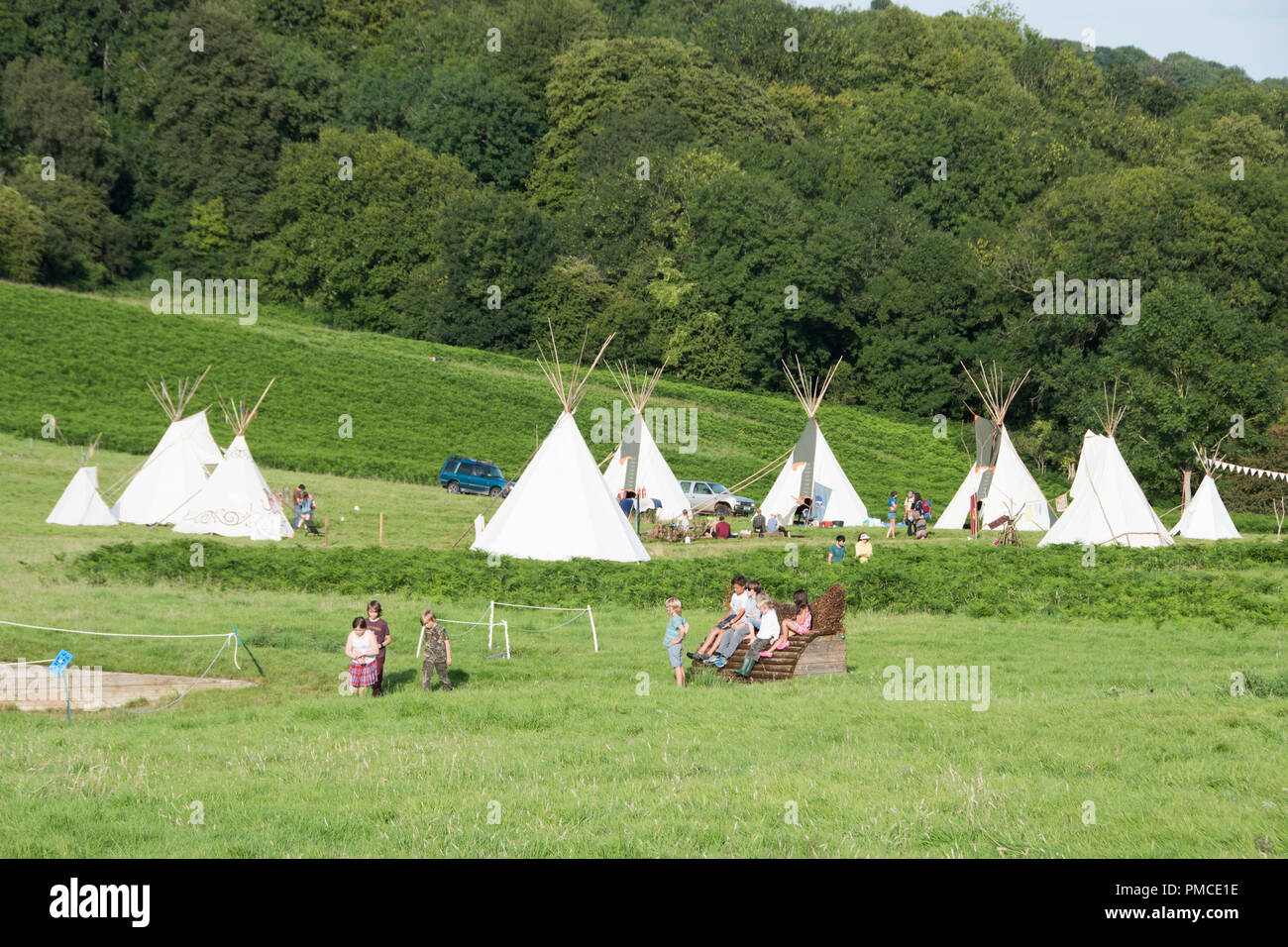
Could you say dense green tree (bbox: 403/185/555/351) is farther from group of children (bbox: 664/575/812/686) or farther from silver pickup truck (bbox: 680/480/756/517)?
group of children (bbox: 664/575/812/686)

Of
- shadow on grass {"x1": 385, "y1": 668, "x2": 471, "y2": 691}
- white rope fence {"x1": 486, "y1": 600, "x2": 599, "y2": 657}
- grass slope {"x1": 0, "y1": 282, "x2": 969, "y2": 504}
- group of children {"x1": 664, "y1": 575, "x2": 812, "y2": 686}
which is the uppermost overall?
grass slope {"x1": 0, "y1": 282, "x2": 969, "y2": 504}

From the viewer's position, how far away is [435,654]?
1542 cm

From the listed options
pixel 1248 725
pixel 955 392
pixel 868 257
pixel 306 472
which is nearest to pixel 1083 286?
pixel 955 392

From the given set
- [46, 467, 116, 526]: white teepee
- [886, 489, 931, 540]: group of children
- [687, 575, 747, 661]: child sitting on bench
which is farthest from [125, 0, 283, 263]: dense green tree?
[687, 575, 747, 661]: child sitting on bench

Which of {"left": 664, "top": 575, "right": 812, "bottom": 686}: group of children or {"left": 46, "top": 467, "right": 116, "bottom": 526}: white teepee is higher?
{"left": 46, "top": 467, "right": 116, "bottom": 526}: white teepee

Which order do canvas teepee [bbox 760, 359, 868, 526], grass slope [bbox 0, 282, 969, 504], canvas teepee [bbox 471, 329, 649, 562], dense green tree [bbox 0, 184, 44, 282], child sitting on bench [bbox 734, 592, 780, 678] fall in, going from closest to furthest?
child sitting on bench [bbox 734, 592, 780, 678] → canvas teepee [bbox 471, 329, 649, 562] → canvas teepee [bbox 760, 359, 868, 526] → grass slope [bbox 0, 282, 969, 504] → dense green tree [bbox 0, 184, 44, 282]

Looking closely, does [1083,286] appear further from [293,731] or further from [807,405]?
[293,731]

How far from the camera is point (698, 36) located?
100 meters

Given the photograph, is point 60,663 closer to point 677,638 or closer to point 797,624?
point 677,638

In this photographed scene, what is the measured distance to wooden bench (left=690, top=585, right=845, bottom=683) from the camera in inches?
648

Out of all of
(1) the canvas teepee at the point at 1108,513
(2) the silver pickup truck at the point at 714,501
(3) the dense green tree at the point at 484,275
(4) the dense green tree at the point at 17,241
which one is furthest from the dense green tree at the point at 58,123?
(1) the canvas teepee at the point at 1108,513

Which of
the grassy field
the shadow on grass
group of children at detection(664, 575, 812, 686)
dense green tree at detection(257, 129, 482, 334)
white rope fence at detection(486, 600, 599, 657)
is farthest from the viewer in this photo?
dense green tree at detection(257, 129, 482, 334)

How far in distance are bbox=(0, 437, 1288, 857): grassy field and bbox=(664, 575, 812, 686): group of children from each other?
0.68 meters

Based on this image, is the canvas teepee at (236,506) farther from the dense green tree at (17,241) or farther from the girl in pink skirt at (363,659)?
the dense green tree at (17,241)
